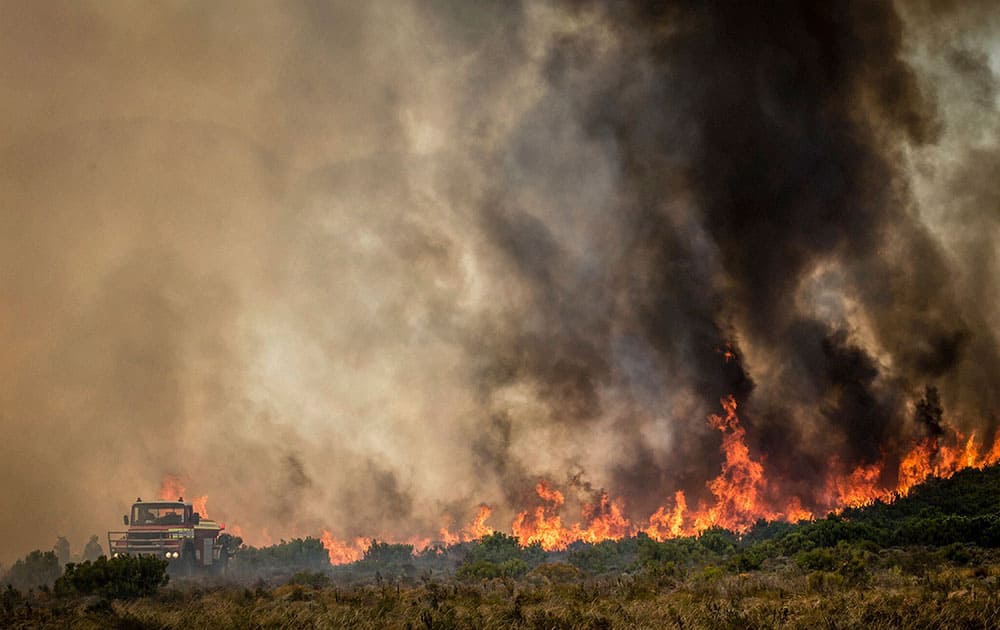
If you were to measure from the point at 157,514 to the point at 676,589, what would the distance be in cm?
3377

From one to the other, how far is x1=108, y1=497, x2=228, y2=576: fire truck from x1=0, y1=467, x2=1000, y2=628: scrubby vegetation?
7008 millimetres

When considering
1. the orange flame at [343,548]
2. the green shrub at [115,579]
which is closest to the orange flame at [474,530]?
the orange flame at [343,548]

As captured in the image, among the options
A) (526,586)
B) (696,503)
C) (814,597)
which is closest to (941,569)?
(814,597)

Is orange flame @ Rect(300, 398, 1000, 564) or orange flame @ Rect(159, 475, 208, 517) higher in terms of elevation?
orange flame @ Rect(159, 475, 208, 517)

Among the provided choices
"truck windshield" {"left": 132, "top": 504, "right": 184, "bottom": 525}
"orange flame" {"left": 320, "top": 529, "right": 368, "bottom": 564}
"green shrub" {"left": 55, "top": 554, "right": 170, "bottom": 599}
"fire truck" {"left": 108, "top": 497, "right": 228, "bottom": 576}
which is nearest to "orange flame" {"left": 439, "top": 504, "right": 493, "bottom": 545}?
"orange flame" {"left": 320, "top": 529, "right": 368, "bottom": 564}

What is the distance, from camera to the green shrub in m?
31.7

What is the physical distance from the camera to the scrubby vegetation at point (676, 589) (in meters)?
20.4

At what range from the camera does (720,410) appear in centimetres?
6981

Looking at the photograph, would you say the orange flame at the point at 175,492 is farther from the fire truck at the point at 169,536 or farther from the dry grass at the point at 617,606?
the dry grass at the point at 617,606

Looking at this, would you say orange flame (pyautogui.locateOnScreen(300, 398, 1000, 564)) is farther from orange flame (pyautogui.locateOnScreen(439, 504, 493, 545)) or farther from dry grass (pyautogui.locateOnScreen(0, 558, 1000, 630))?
dry grass (pyautogui.locateOnScreen(0, 558, 1000, 630))

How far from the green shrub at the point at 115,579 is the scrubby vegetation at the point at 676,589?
8 cm

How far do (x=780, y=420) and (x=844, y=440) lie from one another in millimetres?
5487

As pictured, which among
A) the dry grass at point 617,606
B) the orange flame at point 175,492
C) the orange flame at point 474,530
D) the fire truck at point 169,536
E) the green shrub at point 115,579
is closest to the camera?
the dry grass at point 617,606

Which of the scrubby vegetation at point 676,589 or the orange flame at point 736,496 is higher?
the orange flame at point 736,496
